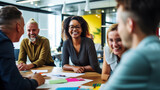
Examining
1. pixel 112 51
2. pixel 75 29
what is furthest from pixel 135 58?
pixel 75 29

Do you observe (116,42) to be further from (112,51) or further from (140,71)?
(140,71)

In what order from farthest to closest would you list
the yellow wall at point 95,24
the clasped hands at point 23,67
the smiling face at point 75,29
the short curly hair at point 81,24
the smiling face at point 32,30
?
the yellow wall at point 95,24
the smiling face at point 32,30
the short curly hair at point 81,24
the smiling face at point 75,29
the clasped hands at point 23,67

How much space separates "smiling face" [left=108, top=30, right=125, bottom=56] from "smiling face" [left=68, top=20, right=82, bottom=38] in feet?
2.74

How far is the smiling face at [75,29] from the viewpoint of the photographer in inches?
104

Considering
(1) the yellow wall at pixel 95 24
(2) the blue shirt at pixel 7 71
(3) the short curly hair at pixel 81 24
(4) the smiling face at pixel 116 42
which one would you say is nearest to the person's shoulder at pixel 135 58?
(2) the blue shirt at pixel 7 71

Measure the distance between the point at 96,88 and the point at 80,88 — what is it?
15 cm

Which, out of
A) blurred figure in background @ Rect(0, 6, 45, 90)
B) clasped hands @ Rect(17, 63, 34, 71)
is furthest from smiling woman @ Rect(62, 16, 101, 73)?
blurred figure in background @ Rect(0, 6, 45, 90)

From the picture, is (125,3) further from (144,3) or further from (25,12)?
(25,12)

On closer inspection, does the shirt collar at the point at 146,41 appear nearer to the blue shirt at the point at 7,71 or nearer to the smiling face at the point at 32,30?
the blue shirt at the point at 7,71

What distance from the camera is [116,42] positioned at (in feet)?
6.07

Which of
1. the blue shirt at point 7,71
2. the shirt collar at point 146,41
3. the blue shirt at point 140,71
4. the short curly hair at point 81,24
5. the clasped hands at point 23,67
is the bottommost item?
the clasped hands at point 23,67

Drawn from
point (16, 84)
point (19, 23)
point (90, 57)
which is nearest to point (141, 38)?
point (16, 84)

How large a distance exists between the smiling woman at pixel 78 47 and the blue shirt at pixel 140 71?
5.94ft

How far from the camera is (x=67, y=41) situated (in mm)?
2748
